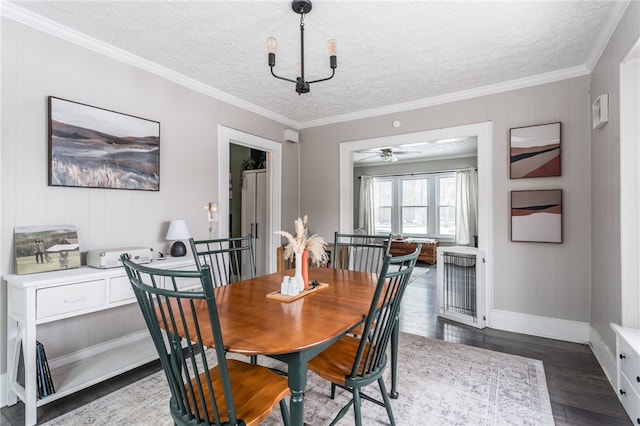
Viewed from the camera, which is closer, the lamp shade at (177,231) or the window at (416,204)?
the lamp shade at (177,231)

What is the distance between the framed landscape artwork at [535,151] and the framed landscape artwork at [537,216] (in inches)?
8.1

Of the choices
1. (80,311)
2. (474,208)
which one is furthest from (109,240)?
(474,208)

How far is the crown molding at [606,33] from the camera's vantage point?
83.4 inches

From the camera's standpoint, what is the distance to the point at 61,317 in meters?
2.07

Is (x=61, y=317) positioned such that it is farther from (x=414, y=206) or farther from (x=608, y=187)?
(x=414, y=206)

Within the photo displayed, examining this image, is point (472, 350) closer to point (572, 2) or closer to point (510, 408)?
point (510, 408)

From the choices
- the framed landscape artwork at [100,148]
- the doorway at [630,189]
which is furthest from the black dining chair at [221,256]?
the doorway at [630,189]

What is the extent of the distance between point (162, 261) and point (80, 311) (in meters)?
0.70

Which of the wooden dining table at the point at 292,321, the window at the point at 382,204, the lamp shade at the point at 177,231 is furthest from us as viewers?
the window at the point at 382,204

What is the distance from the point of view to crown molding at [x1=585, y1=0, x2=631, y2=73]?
2.12m

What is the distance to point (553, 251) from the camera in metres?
3.25

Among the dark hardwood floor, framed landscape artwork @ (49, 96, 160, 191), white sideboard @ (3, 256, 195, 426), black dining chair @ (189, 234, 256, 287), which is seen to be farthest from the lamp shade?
the dark hardwood floor

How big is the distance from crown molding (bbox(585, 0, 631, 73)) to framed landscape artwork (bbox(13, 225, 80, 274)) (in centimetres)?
408

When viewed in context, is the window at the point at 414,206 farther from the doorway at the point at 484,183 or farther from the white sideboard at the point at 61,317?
the white sideboard at the point at 61,317
